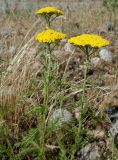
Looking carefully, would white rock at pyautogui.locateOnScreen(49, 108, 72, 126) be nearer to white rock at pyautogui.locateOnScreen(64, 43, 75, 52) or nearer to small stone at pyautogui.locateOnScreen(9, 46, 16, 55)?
small stone at pyautogui.locateOnScreen(9, 46, 16, 55)

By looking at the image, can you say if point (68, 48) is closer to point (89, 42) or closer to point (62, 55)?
point (62, 55)

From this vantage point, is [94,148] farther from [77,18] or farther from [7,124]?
[77,18]

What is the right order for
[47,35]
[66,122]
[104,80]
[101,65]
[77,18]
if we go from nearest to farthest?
[47,35], [66,122], [104,80], [101,65], [77,18]

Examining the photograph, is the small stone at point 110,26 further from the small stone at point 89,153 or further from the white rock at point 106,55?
the small stone at point 89,153

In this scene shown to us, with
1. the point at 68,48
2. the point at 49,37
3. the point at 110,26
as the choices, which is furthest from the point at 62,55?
the point at 49,37

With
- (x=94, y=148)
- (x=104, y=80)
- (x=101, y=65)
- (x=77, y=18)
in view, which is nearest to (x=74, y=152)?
(x=94, y=148)

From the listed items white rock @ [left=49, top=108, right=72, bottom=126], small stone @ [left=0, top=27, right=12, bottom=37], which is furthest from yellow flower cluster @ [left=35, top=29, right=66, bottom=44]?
small stone @ [left=0, top=27, right=12, bottom=37]
